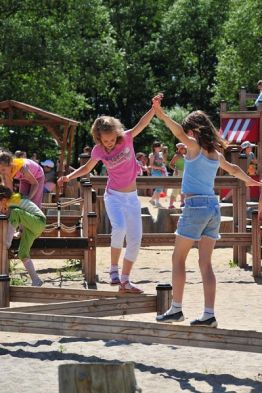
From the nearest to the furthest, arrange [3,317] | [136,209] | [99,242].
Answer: [3,317], [136,209], [99,242]

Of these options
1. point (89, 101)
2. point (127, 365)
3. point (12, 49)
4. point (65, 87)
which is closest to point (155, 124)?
point (89, 101)

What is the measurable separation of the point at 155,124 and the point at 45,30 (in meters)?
13.7

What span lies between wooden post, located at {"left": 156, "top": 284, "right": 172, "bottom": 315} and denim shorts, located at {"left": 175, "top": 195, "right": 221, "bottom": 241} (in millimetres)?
1131

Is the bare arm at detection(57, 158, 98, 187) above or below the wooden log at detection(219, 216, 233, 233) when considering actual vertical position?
Answer: above

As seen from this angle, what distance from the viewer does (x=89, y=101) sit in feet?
171

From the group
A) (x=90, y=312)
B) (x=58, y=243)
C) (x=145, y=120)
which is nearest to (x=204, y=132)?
(x=145, y=120)

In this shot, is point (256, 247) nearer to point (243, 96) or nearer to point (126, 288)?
point (126, 288)

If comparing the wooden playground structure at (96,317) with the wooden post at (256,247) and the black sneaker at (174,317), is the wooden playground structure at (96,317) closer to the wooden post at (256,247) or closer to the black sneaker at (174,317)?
the black sneaker at (174,317)

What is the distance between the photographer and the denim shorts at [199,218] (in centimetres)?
739

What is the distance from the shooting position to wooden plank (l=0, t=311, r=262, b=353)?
23.3ft

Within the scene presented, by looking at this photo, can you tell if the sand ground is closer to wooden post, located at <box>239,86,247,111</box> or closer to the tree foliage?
wooden post, located at <box>239,86,247,111</box>

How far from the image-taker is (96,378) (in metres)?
4.42

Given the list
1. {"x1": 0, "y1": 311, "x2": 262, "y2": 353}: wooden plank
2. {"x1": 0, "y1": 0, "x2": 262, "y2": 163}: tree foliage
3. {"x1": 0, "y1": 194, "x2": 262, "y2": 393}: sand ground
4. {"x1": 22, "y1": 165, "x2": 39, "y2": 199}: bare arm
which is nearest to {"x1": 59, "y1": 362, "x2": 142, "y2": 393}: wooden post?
{"x1": 0, "y1": 194, "x2": 262, "y2": 393}: sand ground

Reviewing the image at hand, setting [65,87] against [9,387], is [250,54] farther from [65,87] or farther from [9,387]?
[9,387]
